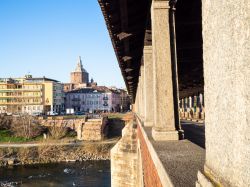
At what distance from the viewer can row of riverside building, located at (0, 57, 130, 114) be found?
117m

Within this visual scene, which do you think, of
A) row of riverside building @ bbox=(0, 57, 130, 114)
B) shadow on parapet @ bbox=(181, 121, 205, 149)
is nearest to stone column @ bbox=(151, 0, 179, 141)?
shadow on parapet @ bbox=(181, 121, 205, 149)

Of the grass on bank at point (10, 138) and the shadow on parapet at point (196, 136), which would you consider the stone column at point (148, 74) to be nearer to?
the shadow on parapet at point (196, 136)

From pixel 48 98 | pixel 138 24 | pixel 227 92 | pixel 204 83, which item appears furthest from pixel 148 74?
pixel 48 98

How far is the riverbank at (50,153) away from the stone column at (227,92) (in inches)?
2306

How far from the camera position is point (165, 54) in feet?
23.5

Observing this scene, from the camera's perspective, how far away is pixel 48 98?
11912 cm

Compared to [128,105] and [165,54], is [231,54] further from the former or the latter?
[128,105]

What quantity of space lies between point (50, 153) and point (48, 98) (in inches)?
2365

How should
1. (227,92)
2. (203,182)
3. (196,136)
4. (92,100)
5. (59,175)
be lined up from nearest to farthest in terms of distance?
1. (227,92)
2. (203,182)
3. (196,136)
4. (59,175)
5. (92,100)

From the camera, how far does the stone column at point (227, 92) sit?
1.64 meters

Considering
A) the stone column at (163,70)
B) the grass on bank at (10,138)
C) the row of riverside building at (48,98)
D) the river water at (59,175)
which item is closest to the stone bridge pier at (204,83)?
the stone column at (163,70)

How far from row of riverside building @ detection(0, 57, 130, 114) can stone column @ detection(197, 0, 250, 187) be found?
366 ft

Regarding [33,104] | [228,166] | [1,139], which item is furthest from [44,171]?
[33,104]

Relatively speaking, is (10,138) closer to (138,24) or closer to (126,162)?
(126,162)
